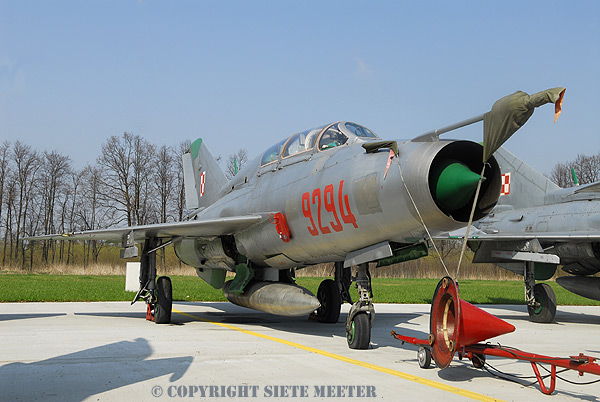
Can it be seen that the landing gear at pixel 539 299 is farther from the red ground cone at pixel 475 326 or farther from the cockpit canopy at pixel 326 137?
the red ground cone at pixel 475 326

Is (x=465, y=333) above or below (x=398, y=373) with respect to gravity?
above

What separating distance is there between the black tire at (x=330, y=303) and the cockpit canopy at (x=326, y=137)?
3270mm

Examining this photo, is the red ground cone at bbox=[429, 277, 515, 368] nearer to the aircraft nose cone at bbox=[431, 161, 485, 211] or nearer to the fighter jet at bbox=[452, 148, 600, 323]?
the aircraft nose cone at bbox=[431, 161, 485, 211]

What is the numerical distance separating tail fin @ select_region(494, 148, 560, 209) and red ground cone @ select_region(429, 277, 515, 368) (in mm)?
10187

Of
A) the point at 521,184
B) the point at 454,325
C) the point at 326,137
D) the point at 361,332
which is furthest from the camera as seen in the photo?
the point at 521,184

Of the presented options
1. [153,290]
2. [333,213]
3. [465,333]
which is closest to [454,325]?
[465,333]

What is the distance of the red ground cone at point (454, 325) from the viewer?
523 centimetres

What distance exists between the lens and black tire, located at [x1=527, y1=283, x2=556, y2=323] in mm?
12539

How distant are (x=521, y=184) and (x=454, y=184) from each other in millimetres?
10171

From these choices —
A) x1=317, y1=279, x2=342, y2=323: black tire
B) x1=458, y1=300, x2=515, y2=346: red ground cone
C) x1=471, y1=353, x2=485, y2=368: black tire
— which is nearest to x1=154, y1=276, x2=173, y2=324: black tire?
x1=317, y1=279, x2=342, y2=323: black tire

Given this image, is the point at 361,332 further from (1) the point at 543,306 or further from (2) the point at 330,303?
(1) the point at 543,306

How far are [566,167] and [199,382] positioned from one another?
63752 millimetres

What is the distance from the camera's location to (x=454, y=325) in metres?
5.35

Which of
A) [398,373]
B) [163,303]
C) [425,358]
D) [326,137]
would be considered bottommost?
[398,373]
